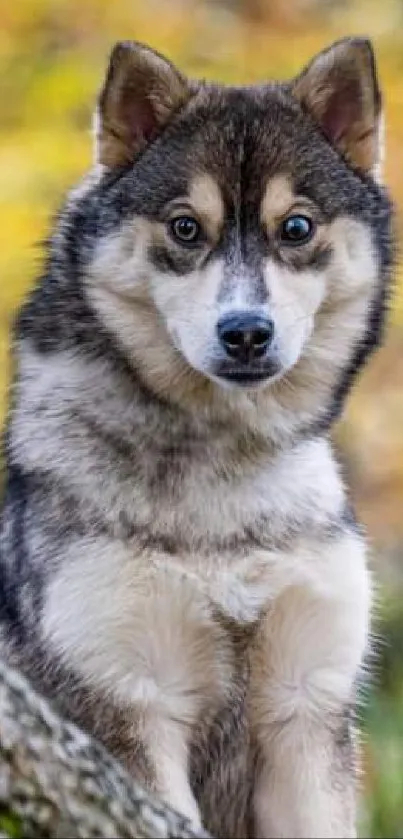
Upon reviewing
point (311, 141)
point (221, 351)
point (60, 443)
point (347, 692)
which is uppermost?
point (311, 141)

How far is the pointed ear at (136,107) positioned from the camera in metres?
4.08

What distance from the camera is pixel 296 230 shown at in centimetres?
393

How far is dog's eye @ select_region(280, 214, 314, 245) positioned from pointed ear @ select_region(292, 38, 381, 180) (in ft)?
0.93

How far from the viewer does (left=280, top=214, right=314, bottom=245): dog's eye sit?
3.92 m

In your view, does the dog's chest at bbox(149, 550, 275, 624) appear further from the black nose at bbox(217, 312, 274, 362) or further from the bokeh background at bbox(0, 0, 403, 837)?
the bokeh background at bbox(0, 0, 403, 837)

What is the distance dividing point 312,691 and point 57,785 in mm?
1150

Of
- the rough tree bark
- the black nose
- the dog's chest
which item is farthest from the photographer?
the dog's chest

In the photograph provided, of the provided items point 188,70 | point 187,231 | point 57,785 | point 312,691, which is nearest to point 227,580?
point 312,691

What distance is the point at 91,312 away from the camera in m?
4.07

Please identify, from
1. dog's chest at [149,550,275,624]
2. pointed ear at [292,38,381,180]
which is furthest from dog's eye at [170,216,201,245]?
dog's chest at [149,550,275,624]

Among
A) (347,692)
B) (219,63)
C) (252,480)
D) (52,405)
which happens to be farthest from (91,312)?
(219,63)

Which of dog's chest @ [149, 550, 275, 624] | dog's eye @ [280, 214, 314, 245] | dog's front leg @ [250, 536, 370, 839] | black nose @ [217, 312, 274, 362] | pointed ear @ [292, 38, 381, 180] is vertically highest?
pointed ear @ [292, 38, 381, 180]

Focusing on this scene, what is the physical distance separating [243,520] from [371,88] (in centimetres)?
107

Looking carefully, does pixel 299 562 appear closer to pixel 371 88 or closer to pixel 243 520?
pixel 243 520
